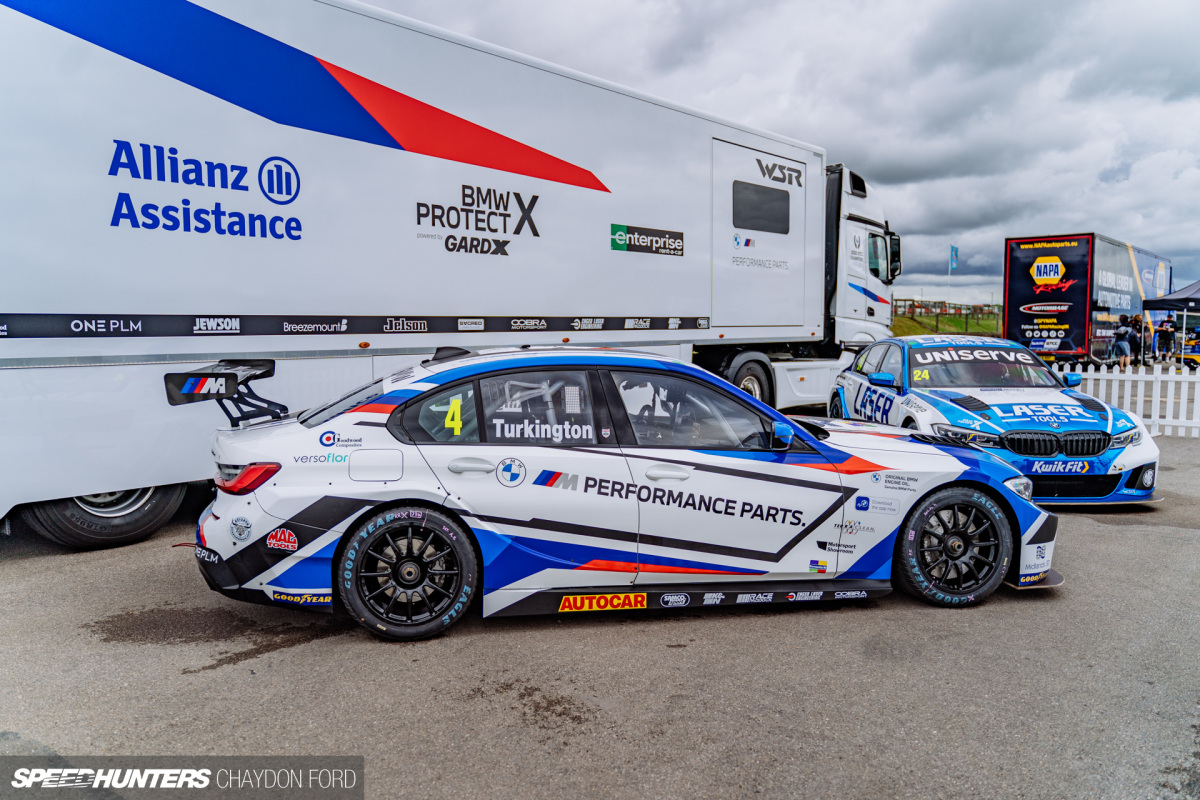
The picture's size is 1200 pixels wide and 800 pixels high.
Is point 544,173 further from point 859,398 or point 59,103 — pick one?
point 859,398

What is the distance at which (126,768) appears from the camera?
272cm

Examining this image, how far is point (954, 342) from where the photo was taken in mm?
8320

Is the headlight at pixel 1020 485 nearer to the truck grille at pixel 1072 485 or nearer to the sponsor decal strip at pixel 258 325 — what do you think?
the truck grille at pixel 1072 485

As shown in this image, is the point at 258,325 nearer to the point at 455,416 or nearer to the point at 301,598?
the point at 455,416

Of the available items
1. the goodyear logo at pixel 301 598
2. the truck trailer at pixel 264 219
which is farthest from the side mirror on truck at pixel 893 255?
the goodyear logo at pixel 301 598

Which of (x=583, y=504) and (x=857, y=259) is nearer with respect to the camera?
(x=583, y=504)

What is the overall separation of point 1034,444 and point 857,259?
601 cm

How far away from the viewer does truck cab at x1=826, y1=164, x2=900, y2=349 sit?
1163 centimetres

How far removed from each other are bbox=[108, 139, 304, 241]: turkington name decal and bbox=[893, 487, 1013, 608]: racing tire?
4.78m

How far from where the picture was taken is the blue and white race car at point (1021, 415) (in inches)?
257

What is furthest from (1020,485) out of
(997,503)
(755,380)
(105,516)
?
(755,380)

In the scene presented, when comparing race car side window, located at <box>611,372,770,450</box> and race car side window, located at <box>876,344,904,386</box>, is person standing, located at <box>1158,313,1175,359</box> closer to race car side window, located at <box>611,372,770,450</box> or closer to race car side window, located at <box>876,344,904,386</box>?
race car side window, located at <box>876,344,904,386</box>

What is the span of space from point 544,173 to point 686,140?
88.3 inches

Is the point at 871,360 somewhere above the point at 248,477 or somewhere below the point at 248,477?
above
